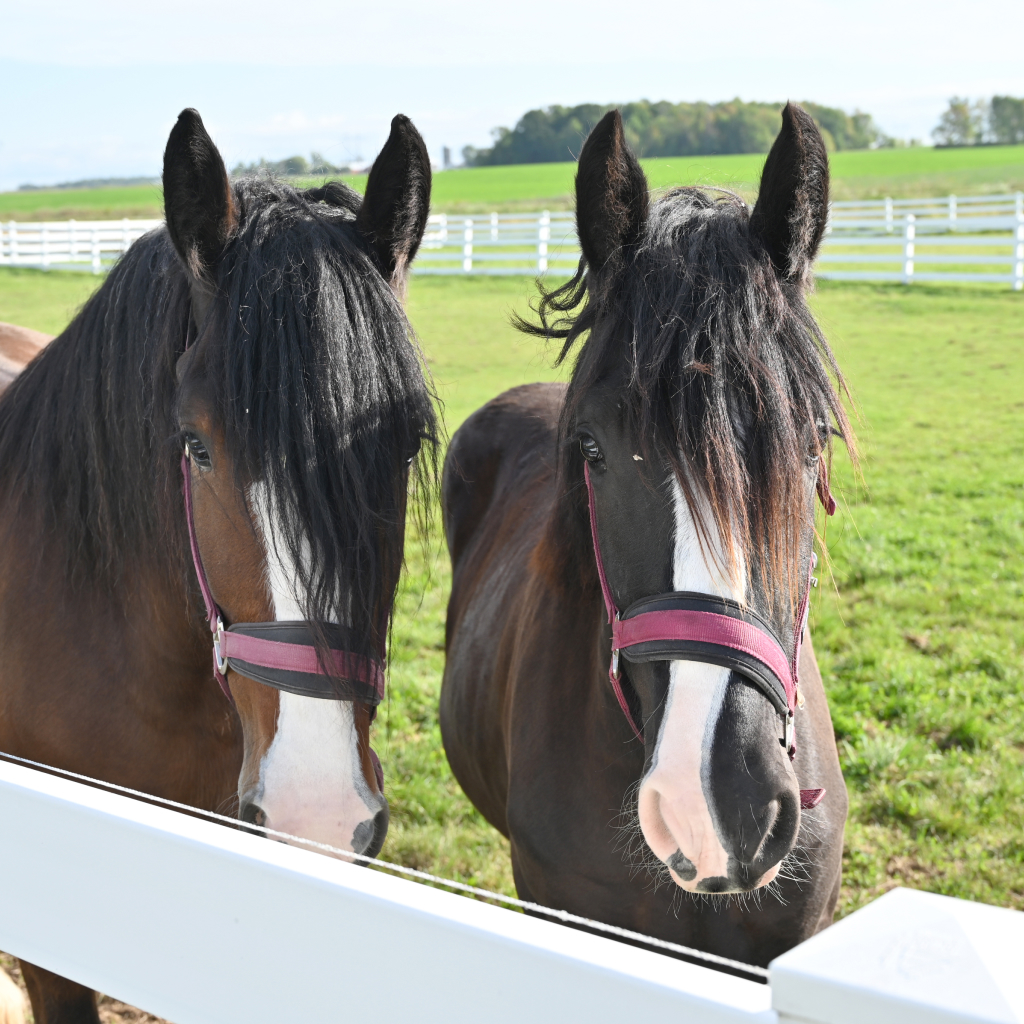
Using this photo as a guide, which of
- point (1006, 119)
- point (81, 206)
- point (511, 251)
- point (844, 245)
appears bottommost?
point (844, 245)

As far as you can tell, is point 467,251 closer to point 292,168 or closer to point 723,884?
point 292,168

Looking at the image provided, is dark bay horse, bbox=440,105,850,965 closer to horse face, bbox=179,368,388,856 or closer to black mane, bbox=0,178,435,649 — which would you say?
black mane, bbox=0,178,435,649

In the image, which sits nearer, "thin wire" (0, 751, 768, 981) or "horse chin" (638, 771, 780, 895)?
"thin wire" (0, 751, 768, 981)

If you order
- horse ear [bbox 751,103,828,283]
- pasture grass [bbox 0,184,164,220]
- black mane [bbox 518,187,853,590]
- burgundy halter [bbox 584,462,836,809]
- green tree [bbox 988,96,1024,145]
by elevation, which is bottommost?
burgundy halter [bbox 584,462,836,809]

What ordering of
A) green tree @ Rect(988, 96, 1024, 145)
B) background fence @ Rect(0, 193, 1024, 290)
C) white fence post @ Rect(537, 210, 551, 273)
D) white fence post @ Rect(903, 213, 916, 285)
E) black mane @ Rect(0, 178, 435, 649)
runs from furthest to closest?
green tree @ Rect(988, 96, 1024, 145)
white fence post @ Rect(537, 210, 551, 273)
white fence post @ Rect(903, 213, 916, 285)
background fence @ Rect(0, 193, 1024, 290)
black mane @ Rect(0, 178, 435, 649)

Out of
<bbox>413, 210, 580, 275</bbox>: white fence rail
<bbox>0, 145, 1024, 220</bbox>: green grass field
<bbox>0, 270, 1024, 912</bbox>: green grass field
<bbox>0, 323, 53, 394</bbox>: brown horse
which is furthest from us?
<bbox>0, 145, 1024, 220</bbox>: green grass field

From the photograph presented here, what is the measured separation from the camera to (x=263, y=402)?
1792 mm

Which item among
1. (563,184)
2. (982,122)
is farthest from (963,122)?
(563,184)

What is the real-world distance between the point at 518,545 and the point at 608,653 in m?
1.15

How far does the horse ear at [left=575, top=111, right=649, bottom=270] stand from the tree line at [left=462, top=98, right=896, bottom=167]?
0.09 metres

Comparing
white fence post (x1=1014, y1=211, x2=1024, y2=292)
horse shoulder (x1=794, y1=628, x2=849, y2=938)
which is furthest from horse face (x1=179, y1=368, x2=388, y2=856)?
white fence post (x1=1014, y1=211, x2=1024, y2=292)

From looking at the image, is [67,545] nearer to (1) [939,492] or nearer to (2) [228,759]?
(2) [228,759]

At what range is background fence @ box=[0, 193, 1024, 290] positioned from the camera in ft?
61.6

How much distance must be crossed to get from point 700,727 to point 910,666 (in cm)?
364
